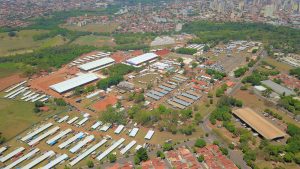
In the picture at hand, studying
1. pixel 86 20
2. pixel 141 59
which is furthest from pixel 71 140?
pixel 86 20

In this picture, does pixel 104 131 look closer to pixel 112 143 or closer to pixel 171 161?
pixel 112 143

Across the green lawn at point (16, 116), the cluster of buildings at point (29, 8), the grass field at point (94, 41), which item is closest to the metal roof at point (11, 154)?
the green lawn at point (16, 116)

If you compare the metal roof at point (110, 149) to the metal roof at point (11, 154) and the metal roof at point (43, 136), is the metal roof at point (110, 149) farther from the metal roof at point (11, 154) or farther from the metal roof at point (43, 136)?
the metal roof at point (11, 154)

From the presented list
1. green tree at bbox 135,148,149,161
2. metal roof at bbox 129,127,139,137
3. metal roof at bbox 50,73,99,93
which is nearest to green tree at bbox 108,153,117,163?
green tree at bbox 135,148,149,161

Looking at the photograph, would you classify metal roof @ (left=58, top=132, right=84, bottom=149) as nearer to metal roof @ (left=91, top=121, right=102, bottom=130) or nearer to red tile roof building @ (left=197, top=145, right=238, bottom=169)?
metal roof @ (left=91, top=121, right=102, bottom=130)

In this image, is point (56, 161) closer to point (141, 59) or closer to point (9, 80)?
point (9, 80)

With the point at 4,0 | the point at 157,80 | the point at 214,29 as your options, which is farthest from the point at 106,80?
the point at 4,0
